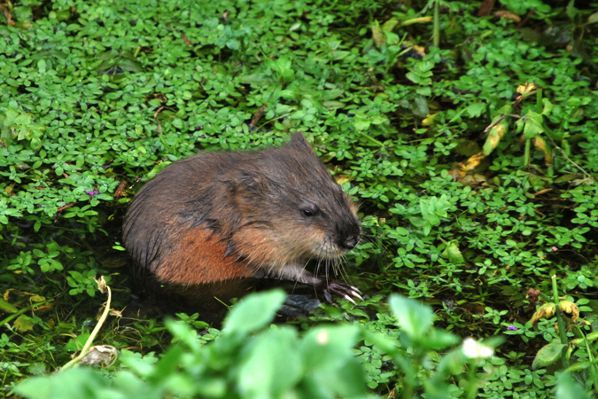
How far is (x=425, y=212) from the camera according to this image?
6.02 m

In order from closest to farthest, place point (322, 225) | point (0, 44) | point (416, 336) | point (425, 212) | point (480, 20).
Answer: point (416, 336)
point (322, 225)
point (425, 212)
point (0, 44)
point (480, 20)

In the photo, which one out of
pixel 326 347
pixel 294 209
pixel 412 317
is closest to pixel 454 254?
pixel 294 209

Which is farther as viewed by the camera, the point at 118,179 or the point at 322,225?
the point at 118,179

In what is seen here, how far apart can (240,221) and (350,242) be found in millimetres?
690

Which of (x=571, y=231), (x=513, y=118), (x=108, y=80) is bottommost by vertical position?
(x=571, y=231)

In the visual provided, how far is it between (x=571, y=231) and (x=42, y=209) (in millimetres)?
3407

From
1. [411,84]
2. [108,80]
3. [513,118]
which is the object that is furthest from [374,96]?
[108,80]

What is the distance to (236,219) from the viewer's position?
18.7 ft

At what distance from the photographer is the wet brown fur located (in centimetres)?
558

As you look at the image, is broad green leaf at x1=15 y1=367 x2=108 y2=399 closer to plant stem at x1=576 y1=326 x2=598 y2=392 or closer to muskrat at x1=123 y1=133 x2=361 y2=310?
plant stem at x1=576 y1=326 x2=598 y2=392

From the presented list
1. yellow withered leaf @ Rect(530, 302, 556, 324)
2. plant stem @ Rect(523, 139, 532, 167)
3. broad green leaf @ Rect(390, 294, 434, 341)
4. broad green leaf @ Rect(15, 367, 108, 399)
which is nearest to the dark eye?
yellow withered leaf @ Rect(530, 302, 556, 324)

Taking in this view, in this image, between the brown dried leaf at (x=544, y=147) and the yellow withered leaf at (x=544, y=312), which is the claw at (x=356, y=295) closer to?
the yellow withered leaf at (x=544, y=312)

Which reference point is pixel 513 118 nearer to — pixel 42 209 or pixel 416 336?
pixel 42 209

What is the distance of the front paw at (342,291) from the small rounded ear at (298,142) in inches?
34.0
